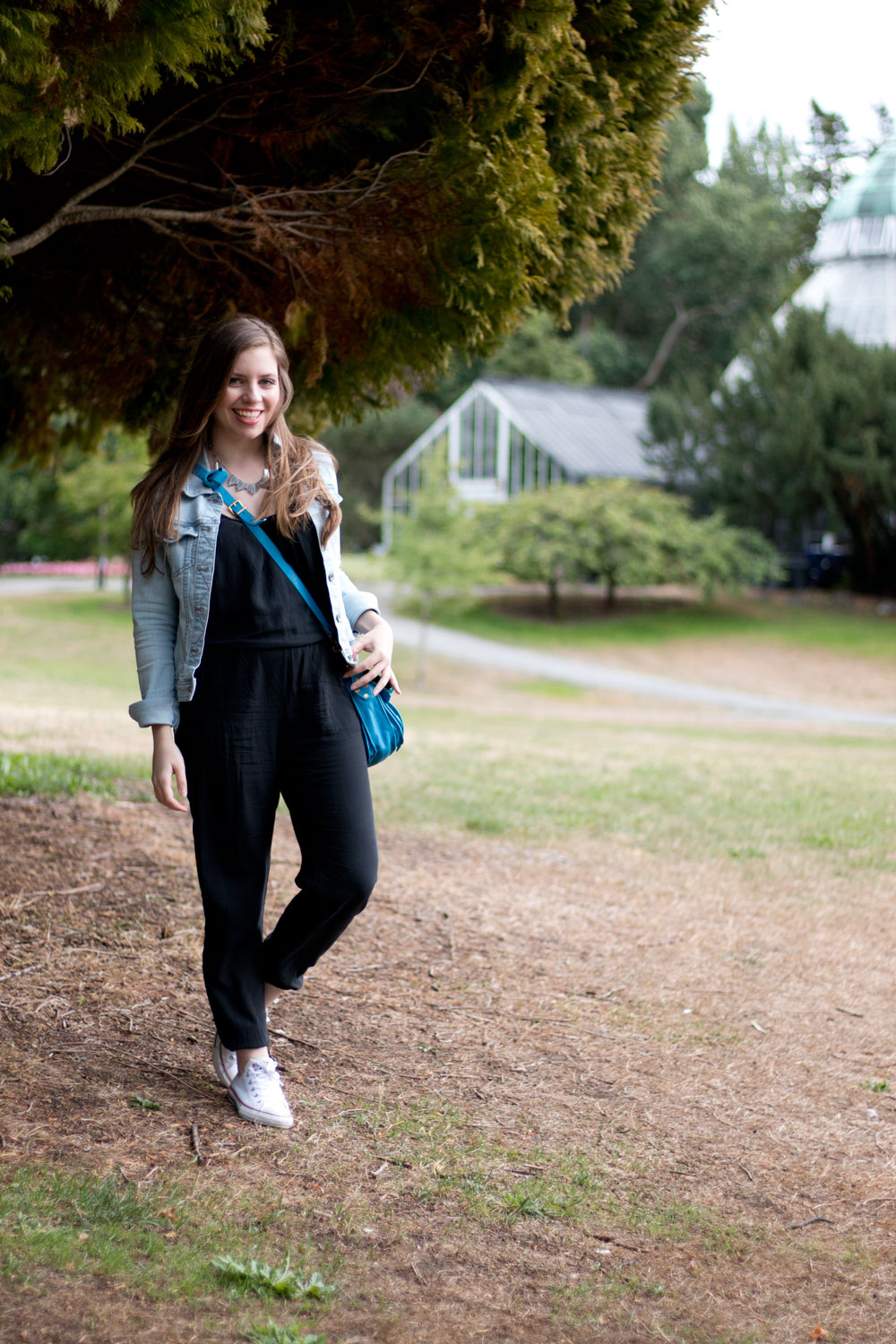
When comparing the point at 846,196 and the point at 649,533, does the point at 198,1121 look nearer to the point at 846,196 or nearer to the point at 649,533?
the point at 649,533

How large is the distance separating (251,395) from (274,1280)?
212 cm

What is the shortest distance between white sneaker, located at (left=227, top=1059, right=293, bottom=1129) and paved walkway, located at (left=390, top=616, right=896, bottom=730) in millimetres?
18019

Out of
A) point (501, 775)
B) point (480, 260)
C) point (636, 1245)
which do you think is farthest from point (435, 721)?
point (636, 1245)

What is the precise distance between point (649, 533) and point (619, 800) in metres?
22.5

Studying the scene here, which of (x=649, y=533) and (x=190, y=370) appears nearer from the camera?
(x=190, y=370)

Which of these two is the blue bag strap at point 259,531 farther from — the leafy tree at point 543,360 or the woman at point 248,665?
the leafy tree at point 543,360

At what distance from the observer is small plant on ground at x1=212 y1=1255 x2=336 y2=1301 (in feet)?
8.84

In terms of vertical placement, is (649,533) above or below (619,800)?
above

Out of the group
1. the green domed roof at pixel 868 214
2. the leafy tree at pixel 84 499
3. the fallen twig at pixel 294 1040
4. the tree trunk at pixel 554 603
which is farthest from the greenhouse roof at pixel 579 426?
the fallen twig at pixel 294 1040

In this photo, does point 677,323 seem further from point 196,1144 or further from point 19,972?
point 196,1144

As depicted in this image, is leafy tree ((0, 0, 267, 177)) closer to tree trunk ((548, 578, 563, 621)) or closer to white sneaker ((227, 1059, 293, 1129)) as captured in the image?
white sneaker ((227, 1059, 293, 1129))

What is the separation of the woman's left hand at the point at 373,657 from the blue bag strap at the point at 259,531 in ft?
0.33

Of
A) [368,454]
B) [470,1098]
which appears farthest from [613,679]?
[368,454]

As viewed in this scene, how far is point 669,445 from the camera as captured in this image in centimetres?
3538
